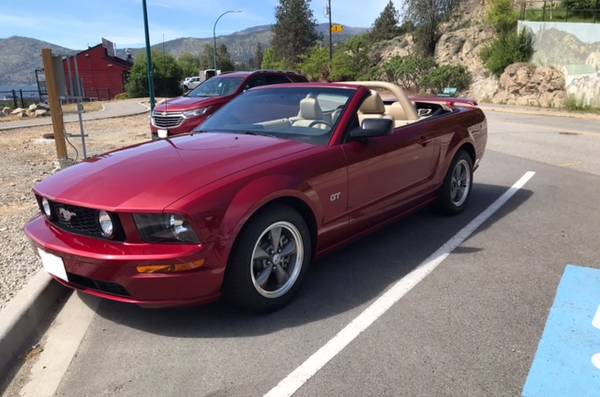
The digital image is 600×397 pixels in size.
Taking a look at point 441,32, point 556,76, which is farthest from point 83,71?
point 556,76

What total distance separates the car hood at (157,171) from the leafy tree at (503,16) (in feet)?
105

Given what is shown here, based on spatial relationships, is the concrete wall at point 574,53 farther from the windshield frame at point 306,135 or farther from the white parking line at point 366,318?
the windshield frame at point 306,135

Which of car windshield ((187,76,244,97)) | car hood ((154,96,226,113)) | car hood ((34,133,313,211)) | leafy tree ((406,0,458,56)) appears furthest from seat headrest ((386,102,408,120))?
leafy tree ((406,0,458,56))

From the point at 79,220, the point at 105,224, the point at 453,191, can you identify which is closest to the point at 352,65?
the point at 453,191

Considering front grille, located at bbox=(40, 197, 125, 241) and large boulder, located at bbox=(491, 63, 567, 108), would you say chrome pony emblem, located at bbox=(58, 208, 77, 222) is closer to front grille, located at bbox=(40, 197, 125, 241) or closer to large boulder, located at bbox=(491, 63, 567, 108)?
front grille, located at bbox=(40, 197, 125, 241)

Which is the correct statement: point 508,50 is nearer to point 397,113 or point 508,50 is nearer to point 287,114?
point 397,113

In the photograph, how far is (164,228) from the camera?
299 centimetres

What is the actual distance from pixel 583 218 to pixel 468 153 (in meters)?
1.42

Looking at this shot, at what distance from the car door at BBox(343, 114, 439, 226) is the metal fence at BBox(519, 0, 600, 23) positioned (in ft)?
93.2

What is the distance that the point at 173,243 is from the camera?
299 cm

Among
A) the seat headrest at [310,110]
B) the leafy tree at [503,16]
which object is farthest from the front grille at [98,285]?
the leafy tree at [503,16]

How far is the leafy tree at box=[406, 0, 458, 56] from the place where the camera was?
1505 inches

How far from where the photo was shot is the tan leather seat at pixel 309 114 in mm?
4250

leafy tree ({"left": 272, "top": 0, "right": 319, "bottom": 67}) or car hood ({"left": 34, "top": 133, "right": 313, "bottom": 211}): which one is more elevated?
leafy tree ({"left": 272, "top": 0, "right": 319, "bottom": 67})
